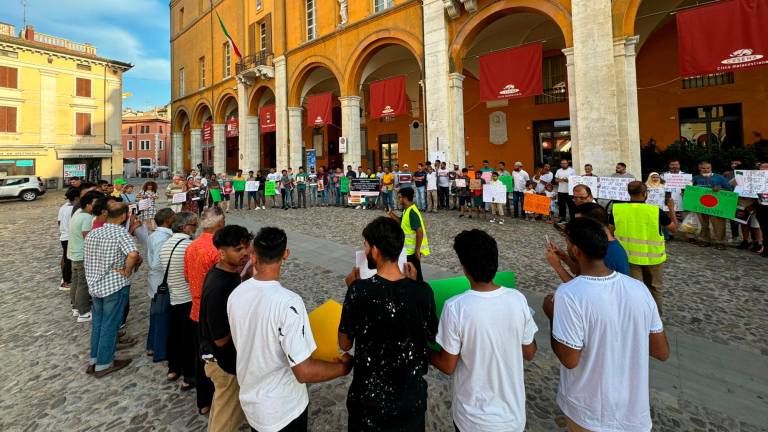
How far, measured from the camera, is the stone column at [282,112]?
21.0 meters

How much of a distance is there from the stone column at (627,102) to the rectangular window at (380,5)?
10.2 meters

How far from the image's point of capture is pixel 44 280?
642 cm

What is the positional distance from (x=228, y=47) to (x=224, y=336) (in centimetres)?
2974

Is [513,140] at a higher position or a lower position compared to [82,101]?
lower

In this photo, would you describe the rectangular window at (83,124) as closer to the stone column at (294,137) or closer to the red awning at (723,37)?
the stone column at (294,137)

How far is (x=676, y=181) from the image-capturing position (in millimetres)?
8500

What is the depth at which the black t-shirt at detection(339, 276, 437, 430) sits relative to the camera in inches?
65.4

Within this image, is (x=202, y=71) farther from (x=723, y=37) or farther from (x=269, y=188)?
(x=723, y=37)

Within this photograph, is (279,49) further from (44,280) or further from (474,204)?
(44,280)

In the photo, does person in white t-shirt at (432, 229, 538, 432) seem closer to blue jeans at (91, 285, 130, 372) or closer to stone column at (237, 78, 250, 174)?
blue jeans at (91, 285, 130, 372)

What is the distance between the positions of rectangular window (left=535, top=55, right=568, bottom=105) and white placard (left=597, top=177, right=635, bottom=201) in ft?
27.9

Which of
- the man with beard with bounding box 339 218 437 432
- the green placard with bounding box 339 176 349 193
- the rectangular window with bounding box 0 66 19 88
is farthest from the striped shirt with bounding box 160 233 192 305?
the rectangular window with bounding box 0 66 19 88

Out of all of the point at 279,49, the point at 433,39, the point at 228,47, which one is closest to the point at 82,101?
the point at 228,47

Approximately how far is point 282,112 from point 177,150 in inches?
700
